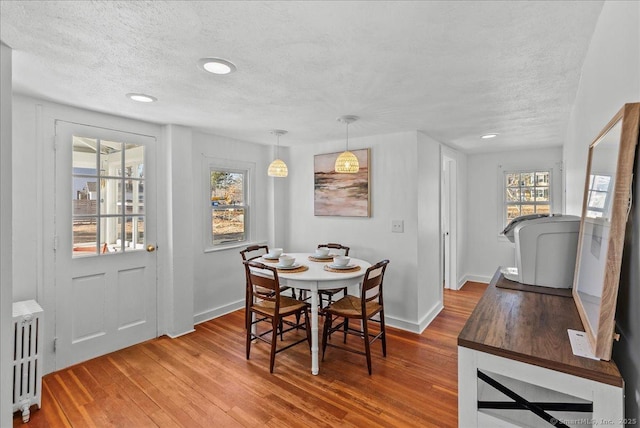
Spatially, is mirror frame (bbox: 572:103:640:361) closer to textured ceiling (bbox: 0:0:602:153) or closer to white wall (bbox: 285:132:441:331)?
textured ceiling (bbox: 0:0:602:153)

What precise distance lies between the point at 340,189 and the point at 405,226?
3.21 ft

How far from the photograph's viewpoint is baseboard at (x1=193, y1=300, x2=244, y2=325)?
3.72 metres

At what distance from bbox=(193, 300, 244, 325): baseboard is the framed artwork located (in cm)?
163

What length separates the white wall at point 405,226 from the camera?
138 inches

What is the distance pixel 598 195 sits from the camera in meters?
1.12

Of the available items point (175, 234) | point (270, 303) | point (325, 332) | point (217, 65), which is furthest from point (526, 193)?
point (175, 234)

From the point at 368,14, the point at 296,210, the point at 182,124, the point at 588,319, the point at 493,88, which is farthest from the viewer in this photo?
the point at 296,210

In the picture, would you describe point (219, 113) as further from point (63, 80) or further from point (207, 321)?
point (207, 321)

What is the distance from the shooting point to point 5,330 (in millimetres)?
1687

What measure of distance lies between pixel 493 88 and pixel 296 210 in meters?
2.97

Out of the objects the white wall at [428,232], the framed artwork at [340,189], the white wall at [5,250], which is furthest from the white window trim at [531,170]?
the white wall at [5,250]

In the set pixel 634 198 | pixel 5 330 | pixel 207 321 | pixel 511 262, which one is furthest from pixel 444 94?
pixel 511 262

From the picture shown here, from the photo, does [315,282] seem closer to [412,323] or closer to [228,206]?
[412,323]

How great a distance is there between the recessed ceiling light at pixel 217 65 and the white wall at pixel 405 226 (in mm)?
2224
